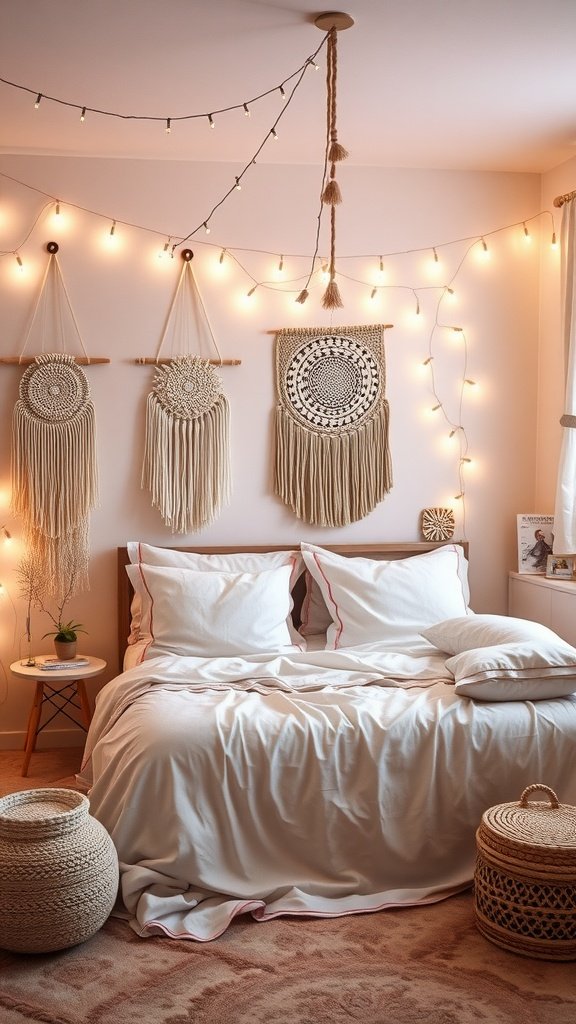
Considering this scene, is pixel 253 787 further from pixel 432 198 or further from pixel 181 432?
pixel 432 198

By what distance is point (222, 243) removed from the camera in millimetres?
4297

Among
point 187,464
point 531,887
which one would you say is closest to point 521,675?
point 531,887

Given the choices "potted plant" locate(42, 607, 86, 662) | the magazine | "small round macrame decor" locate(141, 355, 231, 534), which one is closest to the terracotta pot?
"potted plant" locate(42, 607, 86, 662)

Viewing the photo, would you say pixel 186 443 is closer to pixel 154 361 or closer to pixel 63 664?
pixel 154 361

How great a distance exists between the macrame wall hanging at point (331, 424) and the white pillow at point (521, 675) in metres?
1.49

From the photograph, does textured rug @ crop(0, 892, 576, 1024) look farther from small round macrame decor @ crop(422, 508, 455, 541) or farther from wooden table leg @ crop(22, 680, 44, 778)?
small round macrame decor @ crop(422, 508, 455, 541)

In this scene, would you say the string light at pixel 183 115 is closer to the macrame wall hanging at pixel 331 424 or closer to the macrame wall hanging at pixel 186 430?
the macrame wall hanging at pixel 186 430

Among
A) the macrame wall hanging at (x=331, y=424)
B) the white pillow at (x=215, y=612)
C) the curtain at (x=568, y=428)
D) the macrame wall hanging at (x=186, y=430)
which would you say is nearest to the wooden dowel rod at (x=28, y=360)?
the macrame wall hanging at (x=186, y=430)

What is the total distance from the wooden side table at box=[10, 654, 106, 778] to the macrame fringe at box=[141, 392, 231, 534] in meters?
0.76

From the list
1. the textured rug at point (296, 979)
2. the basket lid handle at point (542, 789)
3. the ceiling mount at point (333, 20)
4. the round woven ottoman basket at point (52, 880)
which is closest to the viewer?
the textured rug at point (296, 979)

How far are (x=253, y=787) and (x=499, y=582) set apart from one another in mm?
2180

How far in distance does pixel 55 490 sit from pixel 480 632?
6.39 feet

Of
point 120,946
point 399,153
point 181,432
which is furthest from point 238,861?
point 399,153

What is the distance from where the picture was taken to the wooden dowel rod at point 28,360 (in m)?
4.15
